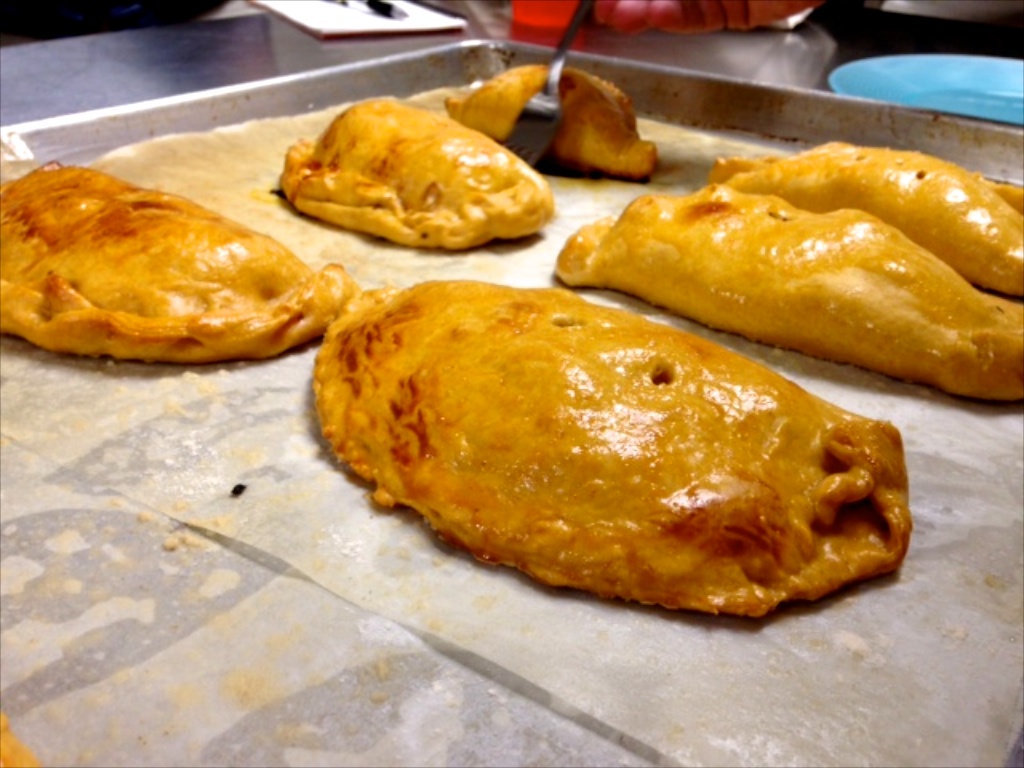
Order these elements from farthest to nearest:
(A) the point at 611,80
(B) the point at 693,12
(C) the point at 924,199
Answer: (A) the point at 611,80, (B) the point at 693,12, (C) the point at 924,199

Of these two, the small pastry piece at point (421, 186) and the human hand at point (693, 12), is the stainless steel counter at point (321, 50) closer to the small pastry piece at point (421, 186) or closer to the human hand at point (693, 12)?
the human hand at point (693, 12)

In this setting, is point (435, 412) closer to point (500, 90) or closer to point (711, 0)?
point (500, 90)

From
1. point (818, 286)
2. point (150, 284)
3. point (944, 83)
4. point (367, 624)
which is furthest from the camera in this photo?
point (944, 83)

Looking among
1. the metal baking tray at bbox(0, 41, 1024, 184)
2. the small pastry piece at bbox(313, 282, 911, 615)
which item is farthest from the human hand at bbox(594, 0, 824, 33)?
the small pastry piece at bbox(313, 282, 911, 615)

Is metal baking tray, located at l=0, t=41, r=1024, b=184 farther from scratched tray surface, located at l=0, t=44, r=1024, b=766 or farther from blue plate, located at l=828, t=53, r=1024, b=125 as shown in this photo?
scratched tray surface, located at l=0, t=44, r=1024, b=766

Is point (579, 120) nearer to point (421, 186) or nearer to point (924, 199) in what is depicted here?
point (421, 186)

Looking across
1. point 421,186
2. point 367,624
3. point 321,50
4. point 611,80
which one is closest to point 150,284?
point 421,186
